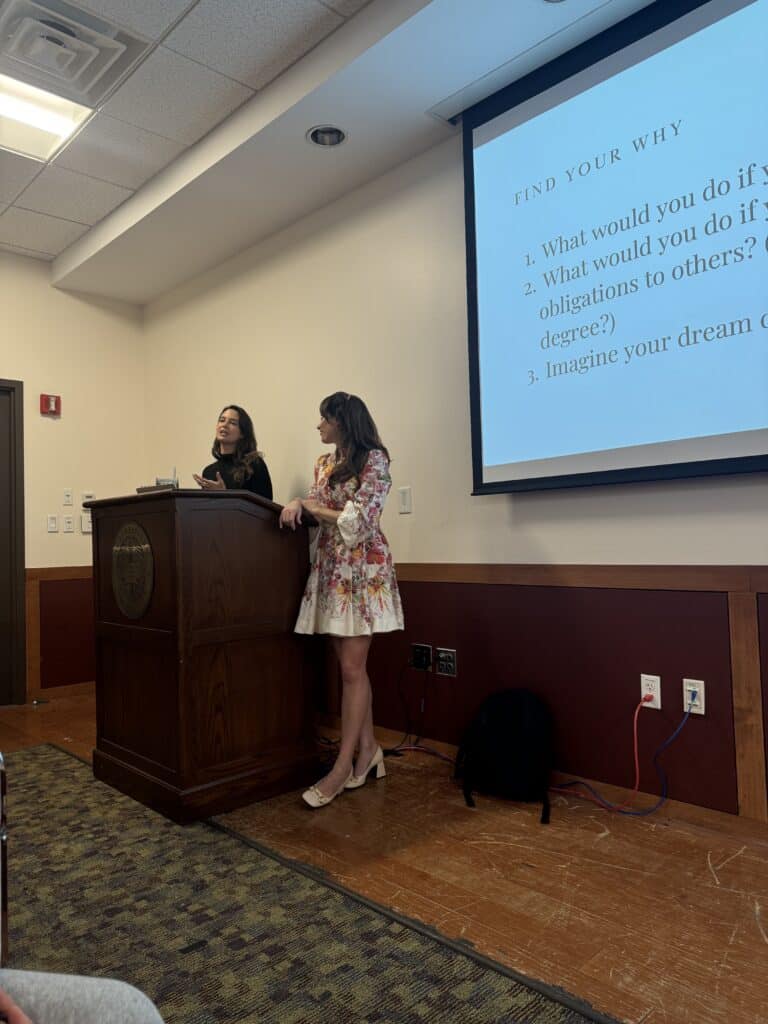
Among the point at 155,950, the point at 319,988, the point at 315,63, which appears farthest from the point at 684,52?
the point at 155,950

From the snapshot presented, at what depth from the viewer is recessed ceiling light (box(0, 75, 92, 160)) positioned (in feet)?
9.48

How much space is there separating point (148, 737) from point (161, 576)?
0.55m

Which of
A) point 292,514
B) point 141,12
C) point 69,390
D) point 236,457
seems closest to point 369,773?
point 292,514

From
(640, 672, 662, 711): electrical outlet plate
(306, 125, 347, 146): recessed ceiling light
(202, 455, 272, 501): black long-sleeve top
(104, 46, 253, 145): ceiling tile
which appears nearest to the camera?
(640, 672, 662, 711): electrical outlet plate

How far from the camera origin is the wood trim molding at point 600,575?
200cm

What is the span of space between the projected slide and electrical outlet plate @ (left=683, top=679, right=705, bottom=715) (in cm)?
66

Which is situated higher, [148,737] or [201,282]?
[201,282]

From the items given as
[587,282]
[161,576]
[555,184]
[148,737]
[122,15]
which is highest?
[122,15]

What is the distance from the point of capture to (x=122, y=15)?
237 cm

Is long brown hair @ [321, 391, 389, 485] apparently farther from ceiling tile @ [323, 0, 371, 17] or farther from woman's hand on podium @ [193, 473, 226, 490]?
ceiling tile @ [323, 0, 371, 17]

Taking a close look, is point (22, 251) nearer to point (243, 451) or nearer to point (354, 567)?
point (243, 451)

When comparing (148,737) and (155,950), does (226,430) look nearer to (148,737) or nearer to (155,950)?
(148,737)

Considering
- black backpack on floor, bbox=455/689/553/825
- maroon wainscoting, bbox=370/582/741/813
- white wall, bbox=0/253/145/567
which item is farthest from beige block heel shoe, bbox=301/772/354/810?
white wall, bbox=0/253/145/567

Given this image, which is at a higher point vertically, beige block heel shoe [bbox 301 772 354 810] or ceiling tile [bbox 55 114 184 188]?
ceiling tile [bbox 55 114 184 188]
